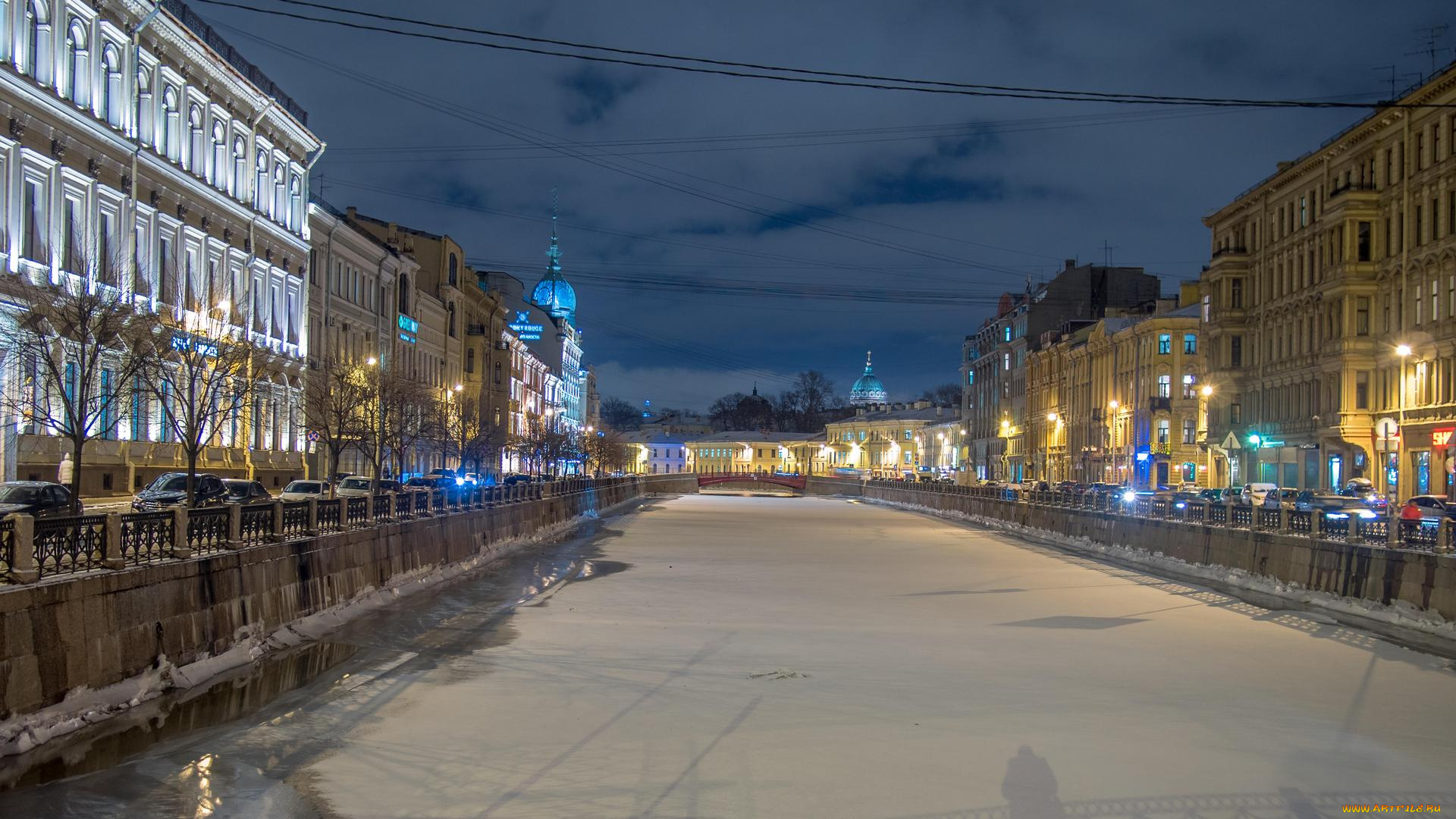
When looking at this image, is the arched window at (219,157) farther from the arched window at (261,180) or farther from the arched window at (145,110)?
the arched window at (145,110)

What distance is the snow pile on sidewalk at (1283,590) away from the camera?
2247cm

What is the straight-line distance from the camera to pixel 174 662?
672 inches

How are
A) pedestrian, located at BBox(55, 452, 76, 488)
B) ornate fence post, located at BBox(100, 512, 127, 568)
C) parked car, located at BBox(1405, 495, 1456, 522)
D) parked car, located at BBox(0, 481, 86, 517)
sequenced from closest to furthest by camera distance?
ornate fence post, located at BBox(100, 512, 127, 568)
parked car, located at BBox(0, 481, 86, 517)
parked car, located at BBox(1405, 495, 1456, 522)
pedestrian, located at BBox(55, 452, 76, 488)

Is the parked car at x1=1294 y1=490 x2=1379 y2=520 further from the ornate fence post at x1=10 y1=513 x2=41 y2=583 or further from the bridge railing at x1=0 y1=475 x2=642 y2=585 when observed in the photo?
the ornate fence post at x1=10 y1=513 x2=41 y2=583

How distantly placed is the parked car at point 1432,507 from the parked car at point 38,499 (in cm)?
3153

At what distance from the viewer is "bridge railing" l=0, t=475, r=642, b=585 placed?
1391 centimetres

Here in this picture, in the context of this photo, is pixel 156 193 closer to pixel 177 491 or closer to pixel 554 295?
pixel 177 491

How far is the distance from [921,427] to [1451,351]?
144 m

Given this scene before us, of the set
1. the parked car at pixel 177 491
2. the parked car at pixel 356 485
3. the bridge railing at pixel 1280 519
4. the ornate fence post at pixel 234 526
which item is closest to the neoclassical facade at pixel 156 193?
the parked car at pixel 177 491

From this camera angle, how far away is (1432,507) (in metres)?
35.7

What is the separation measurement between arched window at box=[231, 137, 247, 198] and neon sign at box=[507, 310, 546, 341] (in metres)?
90.4

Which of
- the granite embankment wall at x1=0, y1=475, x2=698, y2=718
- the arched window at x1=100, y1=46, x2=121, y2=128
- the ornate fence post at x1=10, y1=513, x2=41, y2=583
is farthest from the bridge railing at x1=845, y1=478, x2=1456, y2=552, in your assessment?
the arched window at x1=100, y1=46, x2=121, y2=128

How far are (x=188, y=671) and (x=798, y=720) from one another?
841 centimetres

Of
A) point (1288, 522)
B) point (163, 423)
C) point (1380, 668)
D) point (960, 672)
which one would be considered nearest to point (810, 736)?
point (960, 672)
